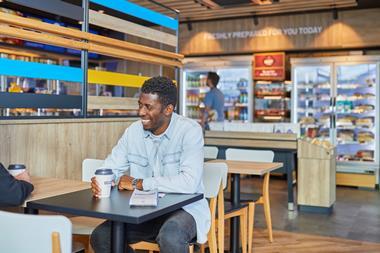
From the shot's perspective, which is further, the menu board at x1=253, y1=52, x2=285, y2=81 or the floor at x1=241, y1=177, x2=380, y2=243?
the menu board at x1=253, y1=52, x2=285, y2=81

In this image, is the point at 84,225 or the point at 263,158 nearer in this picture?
the point at 84,225

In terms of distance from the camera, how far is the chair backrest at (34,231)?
5.14 ft

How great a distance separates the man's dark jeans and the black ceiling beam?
169cm

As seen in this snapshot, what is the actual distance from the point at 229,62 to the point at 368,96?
2.63 metres

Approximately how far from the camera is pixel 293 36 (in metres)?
8.36

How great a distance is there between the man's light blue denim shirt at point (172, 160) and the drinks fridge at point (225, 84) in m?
6.11

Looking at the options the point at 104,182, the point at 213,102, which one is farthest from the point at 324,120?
the point at 104,182

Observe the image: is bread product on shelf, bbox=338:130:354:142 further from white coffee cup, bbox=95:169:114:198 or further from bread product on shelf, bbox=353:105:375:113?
white coffee cup, bbox=95:169:114:198

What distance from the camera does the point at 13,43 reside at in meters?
7.57

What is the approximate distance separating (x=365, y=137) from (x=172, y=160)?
637cm

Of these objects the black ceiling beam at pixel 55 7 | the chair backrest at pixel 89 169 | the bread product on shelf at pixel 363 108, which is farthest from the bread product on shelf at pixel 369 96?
the chair backrest at pixel 89 169

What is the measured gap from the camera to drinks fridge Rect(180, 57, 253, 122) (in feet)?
29.0

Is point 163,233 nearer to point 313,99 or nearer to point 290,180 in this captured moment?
point 290,180

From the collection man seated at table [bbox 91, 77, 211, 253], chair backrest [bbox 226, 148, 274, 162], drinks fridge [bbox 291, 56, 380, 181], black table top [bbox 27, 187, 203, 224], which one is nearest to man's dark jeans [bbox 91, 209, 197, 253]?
man seated at table [bbox 91, 77, 211, 253]
